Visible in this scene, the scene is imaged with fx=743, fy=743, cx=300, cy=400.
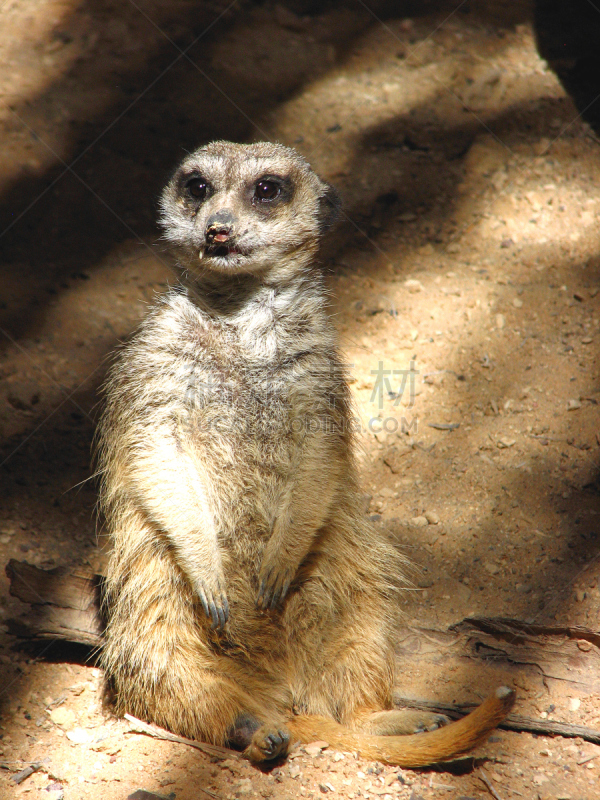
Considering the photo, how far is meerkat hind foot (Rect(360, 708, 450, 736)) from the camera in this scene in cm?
217

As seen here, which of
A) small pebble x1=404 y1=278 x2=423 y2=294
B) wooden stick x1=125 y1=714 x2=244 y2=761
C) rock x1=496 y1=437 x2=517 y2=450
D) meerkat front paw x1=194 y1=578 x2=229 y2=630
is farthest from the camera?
small pebble x1=404 y1=278 x2=423 y2=294

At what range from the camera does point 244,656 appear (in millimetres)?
2279

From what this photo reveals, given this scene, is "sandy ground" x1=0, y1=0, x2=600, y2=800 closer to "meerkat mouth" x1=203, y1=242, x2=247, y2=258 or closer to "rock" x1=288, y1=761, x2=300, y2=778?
"rock" x1=288, y1=761, x2=300, y2=778

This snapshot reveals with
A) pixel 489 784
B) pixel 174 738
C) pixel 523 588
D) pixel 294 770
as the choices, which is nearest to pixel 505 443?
pixel 523 588

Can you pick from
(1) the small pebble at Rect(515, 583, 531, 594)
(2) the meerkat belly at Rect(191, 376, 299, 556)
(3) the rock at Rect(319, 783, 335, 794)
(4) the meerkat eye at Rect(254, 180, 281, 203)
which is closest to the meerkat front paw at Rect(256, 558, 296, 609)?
(2) the meerkat belly at Rect(191, 376, 299, 556)

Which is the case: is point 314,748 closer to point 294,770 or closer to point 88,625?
point 294,770

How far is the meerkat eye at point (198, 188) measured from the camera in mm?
2496

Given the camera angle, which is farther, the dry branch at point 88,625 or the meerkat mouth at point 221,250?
the dry branch at point 88,625

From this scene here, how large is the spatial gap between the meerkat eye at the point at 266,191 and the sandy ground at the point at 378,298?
1.25m

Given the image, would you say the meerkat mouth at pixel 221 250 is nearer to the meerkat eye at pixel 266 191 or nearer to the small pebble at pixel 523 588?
the meerkat eye at pixel 266 191

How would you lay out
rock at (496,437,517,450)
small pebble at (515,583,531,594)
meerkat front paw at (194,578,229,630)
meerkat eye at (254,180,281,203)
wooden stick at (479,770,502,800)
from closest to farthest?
wooden stick at (479,770,502,800)
meerkat front paw at (194,578,229,630)
meerkat eye at (254,180,281,203)
small pebble at (515,583,531,594)
rock at (496,437,517,450)

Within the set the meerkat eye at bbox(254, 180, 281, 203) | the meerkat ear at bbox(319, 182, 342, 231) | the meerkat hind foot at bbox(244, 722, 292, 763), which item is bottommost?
the meerkat hind foot at bbox(244, 722, 292, 763)

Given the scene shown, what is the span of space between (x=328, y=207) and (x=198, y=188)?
0.51 metres

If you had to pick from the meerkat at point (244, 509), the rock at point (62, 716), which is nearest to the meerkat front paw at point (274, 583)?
the meerkat at point (244, 509)
